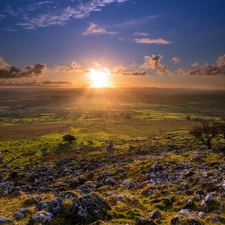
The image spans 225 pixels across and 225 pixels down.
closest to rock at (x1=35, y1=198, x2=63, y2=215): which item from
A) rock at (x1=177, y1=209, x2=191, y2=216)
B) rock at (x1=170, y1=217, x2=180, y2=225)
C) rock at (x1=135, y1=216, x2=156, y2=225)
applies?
rock at (x1=135, y1=216, x2=156, y2=225)

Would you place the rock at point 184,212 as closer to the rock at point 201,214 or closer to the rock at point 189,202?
the rock at point 201,214

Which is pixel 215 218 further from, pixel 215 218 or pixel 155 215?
pixel 155 215

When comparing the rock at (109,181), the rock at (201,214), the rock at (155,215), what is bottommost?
the rock at (109,181)

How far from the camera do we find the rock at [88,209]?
16.4m

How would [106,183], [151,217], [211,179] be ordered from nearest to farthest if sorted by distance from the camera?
[151,217] < [211,179] < [106,183]

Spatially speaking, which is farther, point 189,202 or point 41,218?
point 189,202

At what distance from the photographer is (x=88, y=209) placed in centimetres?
1686

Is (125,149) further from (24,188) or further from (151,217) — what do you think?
(151,217)

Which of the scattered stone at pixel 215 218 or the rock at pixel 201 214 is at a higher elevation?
the scattered stone at pixel 215 218

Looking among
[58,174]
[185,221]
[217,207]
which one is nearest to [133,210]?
[185,221]

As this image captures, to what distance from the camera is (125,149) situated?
5406cm

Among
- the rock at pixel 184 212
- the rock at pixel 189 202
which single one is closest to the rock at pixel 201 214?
the rock at pixel 184 212

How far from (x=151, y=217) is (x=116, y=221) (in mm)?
2909

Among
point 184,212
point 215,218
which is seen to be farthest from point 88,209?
point 215,218
